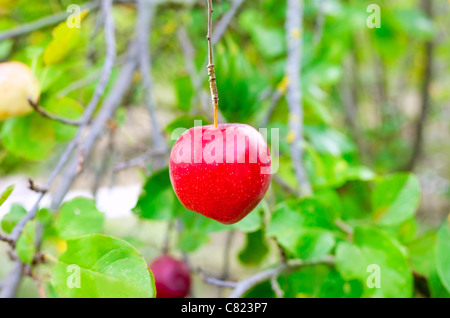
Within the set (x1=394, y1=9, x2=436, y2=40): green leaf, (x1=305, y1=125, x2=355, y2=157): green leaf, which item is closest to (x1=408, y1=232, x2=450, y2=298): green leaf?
(x1=305, y1=125, x2=355, y2=157): green leaf

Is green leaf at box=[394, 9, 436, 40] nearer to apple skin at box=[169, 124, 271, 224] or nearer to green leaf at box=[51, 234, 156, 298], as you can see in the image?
apple skin at box=[169, 124, 271, 224]

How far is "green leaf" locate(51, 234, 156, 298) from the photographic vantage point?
36 centimetres

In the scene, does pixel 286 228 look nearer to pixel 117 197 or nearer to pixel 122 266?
pixel 122 266

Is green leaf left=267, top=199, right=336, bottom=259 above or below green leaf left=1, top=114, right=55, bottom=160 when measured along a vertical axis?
below

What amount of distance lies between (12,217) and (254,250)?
0.41m

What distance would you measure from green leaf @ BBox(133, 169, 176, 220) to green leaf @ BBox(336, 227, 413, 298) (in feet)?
0.76

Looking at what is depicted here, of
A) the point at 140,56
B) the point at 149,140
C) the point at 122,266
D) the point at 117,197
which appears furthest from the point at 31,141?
the point at 117,197

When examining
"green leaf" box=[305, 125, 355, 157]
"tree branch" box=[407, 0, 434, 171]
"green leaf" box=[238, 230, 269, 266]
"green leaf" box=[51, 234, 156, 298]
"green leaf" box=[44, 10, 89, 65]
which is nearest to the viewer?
"green leaf" box=[51, 234, 156, 298]

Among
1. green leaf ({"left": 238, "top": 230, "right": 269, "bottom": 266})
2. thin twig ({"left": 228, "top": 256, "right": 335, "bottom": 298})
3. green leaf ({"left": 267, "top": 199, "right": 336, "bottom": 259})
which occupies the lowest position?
green leaf ({"left": 238, "top": 230, "right": 269, "bottom": 266})

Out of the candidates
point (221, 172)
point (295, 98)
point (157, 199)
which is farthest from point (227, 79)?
point (221, 172)

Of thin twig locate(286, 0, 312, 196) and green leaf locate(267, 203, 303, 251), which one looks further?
thin twig locate(286, 0, 312, 196)

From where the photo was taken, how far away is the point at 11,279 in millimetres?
474

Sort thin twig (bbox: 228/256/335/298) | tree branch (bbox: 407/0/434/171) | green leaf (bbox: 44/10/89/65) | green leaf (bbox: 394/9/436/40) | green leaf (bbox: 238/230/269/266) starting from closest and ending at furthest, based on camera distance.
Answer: thin twig (bbox: 228/256/335/298) → green leaf (bbox: 44/10/89/65) → green leaf (bbox: 238/230/269/266) → green leaf (bbox: 394/9/436/40) → tree branch (bbox: 407/0/434/171)

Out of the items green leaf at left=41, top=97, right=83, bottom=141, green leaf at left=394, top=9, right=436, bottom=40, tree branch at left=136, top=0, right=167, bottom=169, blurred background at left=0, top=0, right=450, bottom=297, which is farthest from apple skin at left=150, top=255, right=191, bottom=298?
green leaf at left=394, top=9, right=436, bottom=40
